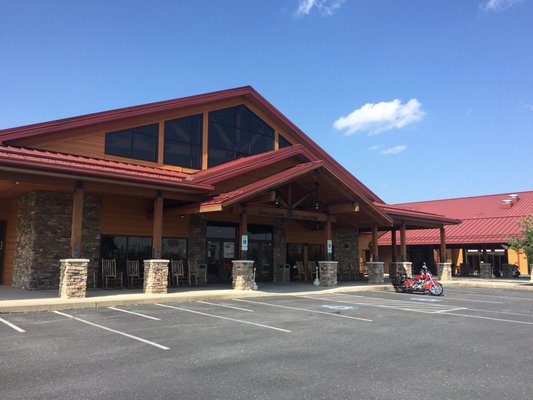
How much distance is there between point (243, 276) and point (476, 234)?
2167 centimetres

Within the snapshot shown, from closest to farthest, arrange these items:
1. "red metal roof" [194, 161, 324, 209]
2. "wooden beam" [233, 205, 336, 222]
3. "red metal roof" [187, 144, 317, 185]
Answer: "red metal roof" [194, 161, 324, 209]
"red metal roof" [187, 144, 317, 185]
"wooden beam" [233, 205, 336, 222]

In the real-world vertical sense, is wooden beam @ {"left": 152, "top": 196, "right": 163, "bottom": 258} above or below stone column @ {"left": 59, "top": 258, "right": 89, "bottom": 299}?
above

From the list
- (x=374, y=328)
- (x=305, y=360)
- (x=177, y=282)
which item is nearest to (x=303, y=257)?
(x=177, y=282)

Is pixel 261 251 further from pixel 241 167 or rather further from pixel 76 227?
pixel 76 227

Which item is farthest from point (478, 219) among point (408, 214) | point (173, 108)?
point (173, 108)

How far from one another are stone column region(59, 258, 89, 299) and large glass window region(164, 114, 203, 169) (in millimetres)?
6929

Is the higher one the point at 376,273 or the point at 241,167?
the point at 241,167

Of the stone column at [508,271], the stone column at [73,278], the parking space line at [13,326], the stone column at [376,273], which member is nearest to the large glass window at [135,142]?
the stone column at [73,278]

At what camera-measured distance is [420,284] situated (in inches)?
708

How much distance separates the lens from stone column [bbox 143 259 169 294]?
1459cm

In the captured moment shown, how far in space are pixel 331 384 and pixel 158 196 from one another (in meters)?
11.1

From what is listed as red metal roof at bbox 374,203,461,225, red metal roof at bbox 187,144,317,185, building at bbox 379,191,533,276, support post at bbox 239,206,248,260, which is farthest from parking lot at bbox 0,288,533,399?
building at bbox 379,191,533,276

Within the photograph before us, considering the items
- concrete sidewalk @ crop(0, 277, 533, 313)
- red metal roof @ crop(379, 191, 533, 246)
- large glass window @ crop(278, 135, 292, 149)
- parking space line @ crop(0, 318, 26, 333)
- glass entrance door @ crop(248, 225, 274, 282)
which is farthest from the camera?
red metal roof @ crop(379, 191, 533, 246)

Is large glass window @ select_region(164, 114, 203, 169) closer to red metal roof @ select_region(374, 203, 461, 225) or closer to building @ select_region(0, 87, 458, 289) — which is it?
building @ select_region(0, 87, 458, 289)
